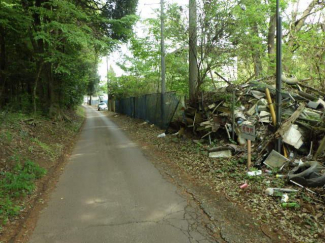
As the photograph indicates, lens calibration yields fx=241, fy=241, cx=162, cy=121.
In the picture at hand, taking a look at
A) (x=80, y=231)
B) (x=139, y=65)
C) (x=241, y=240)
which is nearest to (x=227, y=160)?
(x=241, y=240)

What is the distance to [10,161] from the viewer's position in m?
5.99

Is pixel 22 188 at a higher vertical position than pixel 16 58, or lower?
lower

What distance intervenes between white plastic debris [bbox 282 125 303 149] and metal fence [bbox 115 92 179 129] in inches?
244

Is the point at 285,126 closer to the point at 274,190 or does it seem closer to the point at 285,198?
the point at 274,190

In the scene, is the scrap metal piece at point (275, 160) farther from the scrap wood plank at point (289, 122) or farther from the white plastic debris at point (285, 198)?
the white plastic debris at point (285, 198)

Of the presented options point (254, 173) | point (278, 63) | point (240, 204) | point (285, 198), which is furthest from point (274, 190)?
point (278, 63)

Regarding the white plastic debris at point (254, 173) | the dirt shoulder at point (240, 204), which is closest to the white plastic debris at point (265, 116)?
the dirt shoulder at point (240, 204)

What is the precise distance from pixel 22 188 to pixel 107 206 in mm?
1989

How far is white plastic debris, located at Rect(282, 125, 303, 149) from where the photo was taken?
623cm

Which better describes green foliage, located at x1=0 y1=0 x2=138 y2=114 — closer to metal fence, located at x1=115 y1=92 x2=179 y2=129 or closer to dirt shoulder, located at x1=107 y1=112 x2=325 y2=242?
metal fence, located at x1=115 y1=92 x2=179 y2=129

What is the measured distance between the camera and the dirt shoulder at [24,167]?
151 inches

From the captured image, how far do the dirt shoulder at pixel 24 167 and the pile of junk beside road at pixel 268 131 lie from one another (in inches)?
160

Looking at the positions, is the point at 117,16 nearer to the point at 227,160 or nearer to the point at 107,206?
the point at 227,160

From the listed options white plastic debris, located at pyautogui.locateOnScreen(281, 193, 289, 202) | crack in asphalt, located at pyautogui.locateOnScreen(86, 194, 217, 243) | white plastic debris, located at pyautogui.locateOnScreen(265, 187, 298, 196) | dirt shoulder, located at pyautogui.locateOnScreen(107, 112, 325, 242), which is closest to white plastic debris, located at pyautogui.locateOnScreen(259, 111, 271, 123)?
dirt shoulder, located at pyautogui.locateOnScreen(107, 112, 325, 242)
